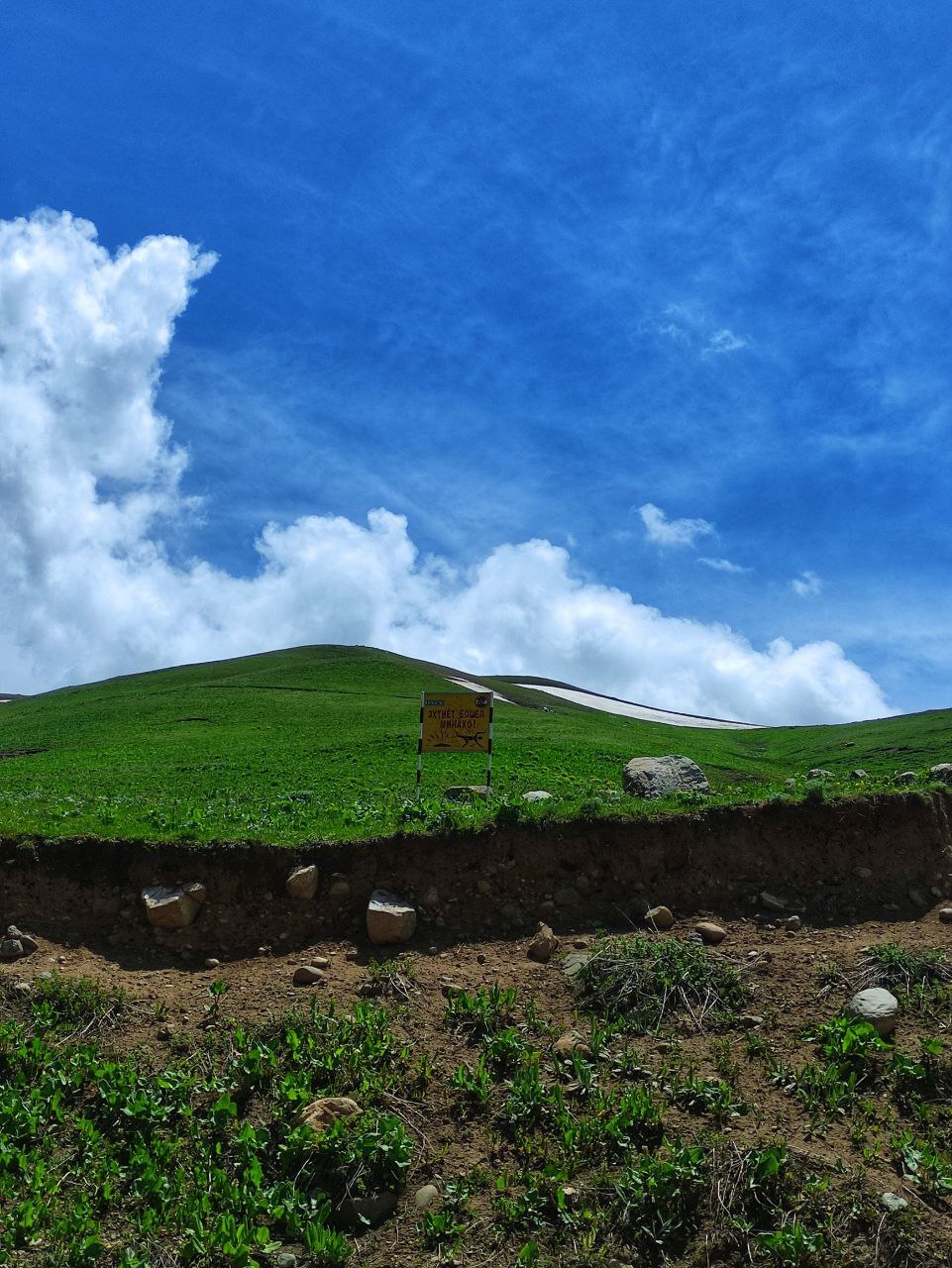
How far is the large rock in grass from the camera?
17078 mm

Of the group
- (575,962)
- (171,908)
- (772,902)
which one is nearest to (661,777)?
(772,902)

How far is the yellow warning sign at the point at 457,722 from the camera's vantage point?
54.7ft

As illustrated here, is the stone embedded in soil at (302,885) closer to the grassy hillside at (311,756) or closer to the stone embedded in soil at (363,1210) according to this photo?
the grassy hillside at (311,756)

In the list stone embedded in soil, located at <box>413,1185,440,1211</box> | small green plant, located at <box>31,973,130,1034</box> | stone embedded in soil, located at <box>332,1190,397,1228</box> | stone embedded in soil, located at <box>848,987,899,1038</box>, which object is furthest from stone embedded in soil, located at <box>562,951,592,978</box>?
small green plant, located at <box>31,973,130,1034</box>

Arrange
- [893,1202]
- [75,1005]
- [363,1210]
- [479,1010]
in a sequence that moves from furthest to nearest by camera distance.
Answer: [75,1005], [479,1010], [363,1210], [893,1202]

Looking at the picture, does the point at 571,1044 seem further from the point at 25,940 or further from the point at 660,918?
→ the point at 25,940

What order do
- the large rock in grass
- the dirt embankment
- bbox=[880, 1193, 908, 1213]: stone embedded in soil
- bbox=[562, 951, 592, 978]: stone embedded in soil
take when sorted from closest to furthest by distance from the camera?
bbox=[880, 1193, 908, 1213]: stone embedded in soil < bbox=[562, 951, 592, 978]: stone embedded in soil < the dirt embankment < the large rock in grass

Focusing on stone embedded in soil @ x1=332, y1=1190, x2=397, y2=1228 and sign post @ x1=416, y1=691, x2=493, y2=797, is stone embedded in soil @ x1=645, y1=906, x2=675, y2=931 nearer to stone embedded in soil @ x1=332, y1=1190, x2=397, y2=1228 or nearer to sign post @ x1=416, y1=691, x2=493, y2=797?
stone embedded in soil @ x1=332, y1=1190, x2=397, y2=1228

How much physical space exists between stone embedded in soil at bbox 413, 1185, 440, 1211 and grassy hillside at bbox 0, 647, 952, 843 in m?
4.85

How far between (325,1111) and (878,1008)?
484 centimetres

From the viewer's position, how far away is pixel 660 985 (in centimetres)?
844

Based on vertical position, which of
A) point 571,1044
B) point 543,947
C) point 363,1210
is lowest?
point 363,1210

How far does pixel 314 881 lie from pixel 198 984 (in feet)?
5.67

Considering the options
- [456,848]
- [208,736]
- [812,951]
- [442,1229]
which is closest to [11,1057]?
[442,1229]
